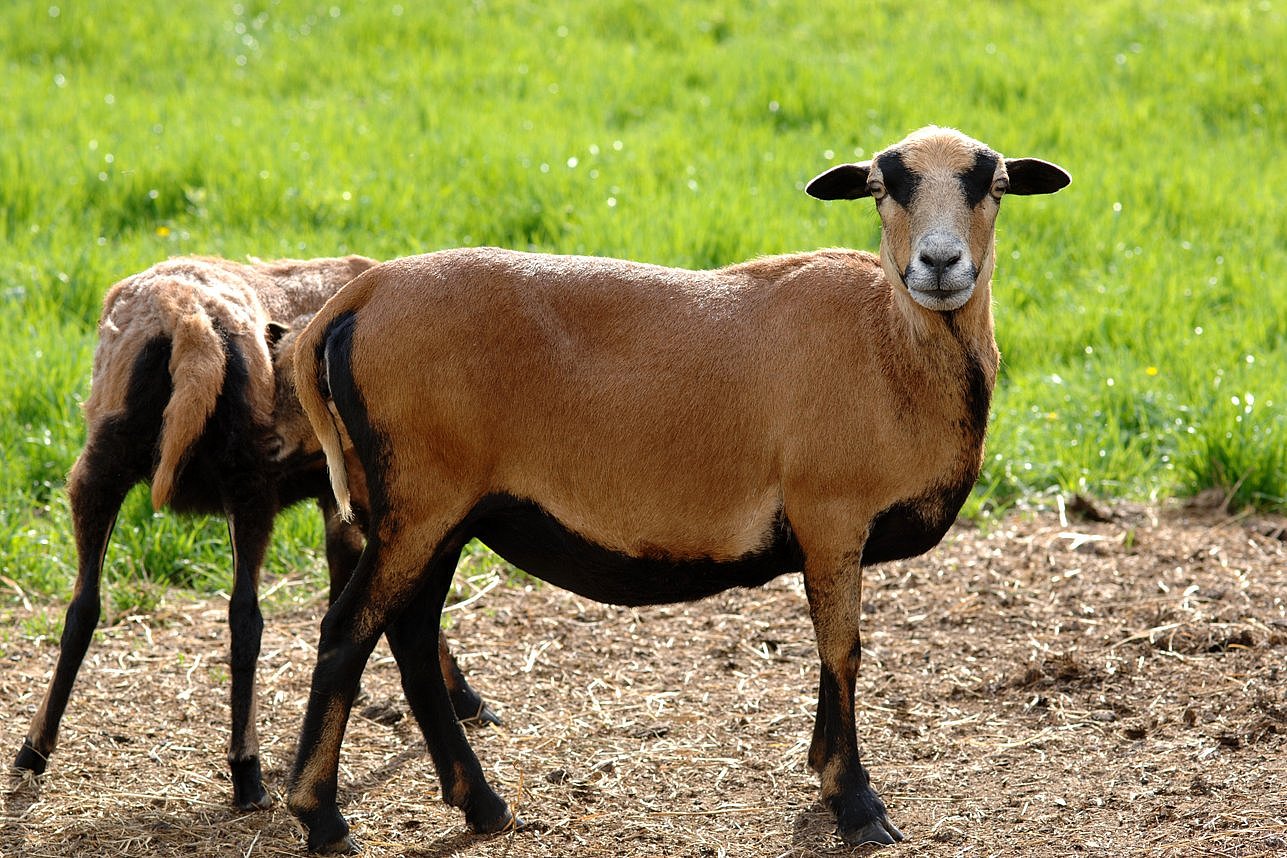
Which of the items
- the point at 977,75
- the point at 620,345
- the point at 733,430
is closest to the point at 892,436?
the point at 733,430

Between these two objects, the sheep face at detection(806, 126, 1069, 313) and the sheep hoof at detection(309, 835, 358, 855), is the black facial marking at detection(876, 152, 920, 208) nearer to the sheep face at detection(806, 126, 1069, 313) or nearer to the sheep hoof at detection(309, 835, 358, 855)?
the sheep face at detection(806, 126, 1069, 313)

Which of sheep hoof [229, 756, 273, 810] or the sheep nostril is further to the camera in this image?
sheep hoof [229, 756, 273, 810]

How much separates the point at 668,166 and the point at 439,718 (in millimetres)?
6348

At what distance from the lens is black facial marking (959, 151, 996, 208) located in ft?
14.2

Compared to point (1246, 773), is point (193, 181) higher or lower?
higher

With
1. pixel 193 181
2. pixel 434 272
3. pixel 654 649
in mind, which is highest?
pixel 434 272

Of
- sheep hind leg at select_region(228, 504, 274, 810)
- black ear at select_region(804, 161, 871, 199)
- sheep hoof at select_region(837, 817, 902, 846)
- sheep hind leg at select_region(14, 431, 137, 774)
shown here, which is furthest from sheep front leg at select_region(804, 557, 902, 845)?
sheep hind leg at select_region(14, 431, 137, 774)

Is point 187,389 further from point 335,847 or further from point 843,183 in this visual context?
point 843,183

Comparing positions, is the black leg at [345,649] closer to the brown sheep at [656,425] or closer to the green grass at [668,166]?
the brown sheep at [656,425]

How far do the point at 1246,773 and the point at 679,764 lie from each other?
6.20 ft

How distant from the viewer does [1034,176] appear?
475 cm

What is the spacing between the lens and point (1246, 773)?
187 inches

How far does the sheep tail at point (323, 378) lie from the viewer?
4516 mm

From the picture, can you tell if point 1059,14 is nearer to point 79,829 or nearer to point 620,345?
point 620,345
